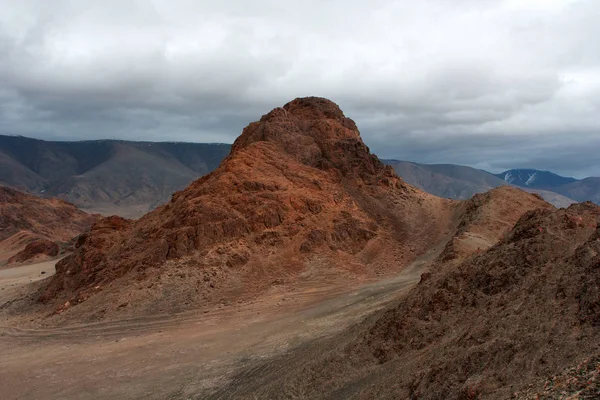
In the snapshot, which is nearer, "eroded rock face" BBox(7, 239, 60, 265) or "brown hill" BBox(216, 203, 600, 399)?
"brown hill" BBox(216, 203, 600, 399)

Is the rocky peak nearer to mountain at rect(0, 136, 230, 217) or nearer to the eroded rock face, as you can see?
the eroded rock face

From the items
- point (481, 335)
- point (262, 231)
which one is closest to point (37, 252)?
point (262, 231)

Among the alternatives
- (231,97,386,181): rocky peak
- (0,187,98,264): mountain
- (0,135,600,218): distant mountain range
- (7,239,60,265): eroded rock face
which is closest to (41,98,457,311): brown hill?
(231,97,386,181): rocky peak

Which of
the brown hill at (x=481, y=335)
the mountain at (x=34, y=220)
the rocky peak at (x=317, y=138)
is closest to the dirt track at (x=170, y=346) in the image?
the brown hill at (x=481, y=335)

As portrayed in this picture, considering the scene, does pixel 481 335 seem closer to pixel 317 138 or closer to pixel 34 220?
pixel 317 138

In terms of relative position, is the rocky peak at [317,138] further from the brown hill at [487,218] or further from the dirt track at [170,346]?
the dirt track at [170,346]

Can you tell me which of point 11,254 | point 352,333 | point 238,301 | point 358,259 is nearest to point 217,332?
point 238,301

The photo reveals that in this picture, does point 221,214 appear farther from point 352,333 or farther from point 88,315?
point 352,333
